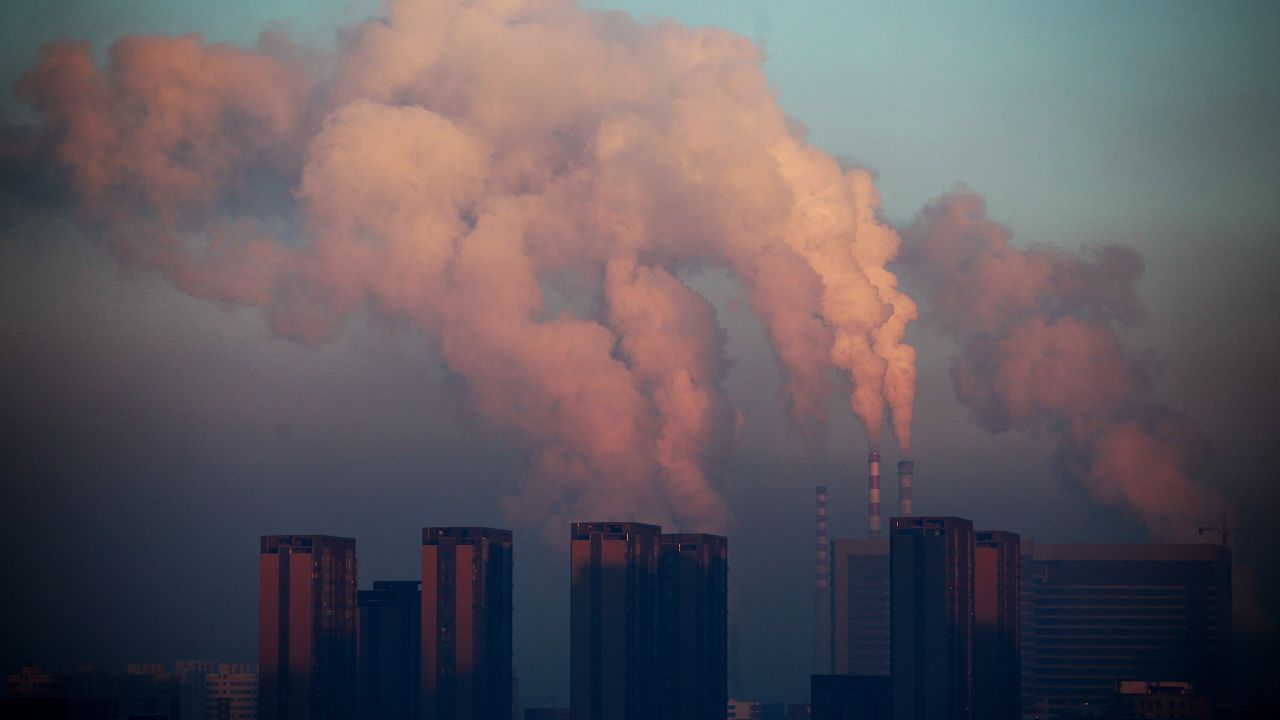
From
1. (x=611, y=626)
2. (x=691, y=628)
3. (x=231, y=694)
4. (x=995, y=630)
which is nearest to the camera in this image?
(x=611, y=626)

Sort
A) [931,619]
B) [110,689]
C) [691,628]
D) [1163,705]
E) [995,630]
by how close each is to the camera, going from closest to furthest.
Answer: [931,619], [995,630], [691,628], [1163,705], [110,689]

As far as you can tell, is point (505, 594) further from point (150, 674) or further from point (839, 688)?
Answer: point (150, 674)

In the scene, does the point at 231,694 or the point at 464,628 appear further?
the point at 231,694

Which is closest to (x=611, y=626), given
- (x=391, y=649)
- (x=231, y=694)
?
(x=391, y=649)

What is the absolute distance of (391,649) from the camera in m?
150

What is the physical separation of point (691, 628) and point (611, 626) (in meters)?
8.46

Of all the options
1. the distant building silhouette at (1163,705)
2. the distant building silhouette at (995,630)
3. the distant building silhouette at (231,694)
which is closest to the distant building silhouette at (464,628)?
the distant building silhouette at (995,630)

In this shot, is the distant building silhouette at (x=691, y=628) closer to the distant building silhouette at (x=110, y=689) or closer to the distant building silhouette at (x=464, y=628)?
the distant building silhouette at (x=464, y=628)

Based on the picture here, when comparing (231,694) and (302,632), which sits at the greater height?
(302,632)

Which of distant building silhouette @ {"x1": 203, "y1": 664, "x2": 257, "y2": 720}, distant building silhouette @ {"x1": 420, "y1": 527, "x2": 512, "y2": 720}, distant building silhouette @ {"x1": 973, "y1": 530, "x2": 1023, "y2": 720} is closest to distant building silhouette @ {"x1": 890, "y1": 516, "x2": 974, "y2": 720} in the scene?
distant building silhouette @ {"x1": 973, "y1": 530, "x2": 1023, "y2": 720}

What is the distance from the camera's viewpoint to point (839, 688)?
141250mm

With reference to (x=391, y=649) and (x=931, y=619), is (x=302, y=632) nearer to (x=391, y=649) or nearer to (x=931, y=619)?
(x=391, y=649)

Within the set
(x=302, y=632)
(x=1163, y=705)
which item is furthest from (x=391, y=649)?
(x=1163, y=705)

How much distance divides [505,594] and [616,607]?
1303 centimetres
